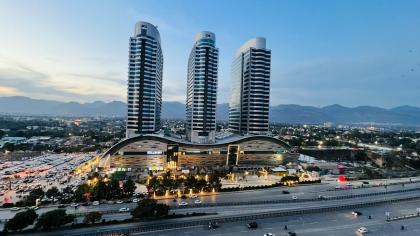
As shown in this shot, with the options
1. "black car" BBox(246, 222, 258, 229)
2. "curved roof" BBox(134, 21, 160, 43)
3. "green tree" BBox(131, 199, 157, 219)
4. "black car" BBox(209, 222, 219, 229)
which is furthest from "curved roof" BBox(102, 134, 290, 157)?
"black car" BBox(246, 222, 258, 229)

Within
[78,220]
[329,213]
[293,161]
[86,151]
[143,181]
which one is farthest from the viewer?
[86,151]

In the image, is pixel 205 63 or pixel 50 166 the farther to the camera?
pixel 205 63

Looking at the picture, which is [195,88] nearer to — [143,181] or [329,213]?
[143,181]

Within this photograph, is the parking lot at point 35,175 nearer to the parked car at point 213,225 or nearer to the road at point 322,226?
the parked car at point 213,225

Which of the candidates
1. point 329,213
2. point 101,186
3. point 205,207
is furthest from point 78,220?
point 329,213

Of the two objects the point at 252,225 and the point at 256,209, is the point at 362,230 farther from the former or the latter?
the point at 256,209

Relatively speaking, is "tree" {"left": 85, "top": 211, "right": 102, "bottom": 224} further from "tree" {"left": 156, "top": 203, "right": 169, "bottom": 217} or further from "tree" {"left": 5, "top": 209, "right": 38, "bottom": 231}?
"tree" {"left": 156, "top": 203, "right": 169, "bottom": 217}

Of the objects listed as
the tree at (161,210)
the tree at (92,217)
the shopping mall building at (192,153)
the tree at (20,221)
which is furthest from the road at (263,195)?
the shopping mall building at (192,153)
